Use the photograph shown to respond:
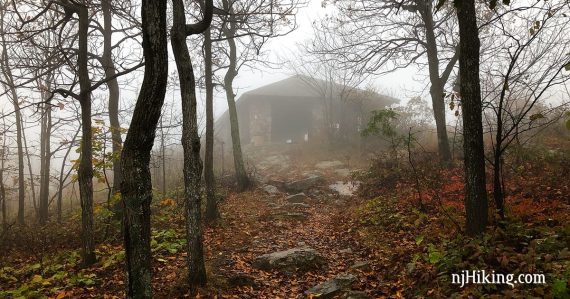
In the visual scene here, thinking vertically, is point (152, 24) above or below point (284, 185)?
above

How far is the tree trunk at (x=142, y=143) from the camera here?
335 cm

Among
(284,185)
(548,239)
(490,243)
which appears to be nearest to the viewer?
(548,239)

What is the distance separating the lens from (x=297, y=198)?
12.4 meters

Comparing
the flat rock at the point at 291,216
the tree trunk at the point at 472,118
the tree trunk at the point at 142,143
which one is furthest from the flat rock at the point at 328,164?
the tree trunk at the point at 142,143

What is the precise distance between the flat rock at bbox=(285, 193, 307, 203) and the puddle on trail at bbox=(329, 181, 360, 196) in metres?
1.50

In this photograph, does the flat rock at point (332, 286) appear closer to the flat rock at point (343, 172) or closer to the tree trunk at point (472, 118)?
the tree trunk at point (472, 118)

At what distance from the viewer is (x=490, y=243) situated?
466cm

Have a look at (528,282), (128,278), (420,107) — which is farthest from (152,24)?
(420,107)

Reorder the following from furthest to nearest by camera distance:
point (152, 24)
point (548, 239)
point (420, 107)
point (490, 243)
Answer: point (420, 107)
point (490, 243)
point (548, 239)
point (152, 24)

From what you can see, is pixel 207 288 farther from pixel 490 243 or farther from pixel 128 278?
pixel 490 243

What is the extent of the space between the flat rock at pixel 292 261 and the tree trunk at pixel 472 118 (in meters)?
2.61

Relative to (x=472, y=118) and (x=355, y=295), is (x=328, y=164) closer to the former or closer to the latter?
(x=472, y=118)

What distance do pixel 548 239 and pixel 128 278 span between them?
201 inches

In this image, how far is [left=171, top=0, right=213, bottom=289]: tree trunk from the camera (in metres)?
4.89
